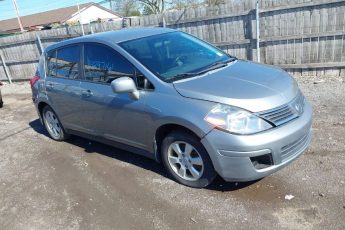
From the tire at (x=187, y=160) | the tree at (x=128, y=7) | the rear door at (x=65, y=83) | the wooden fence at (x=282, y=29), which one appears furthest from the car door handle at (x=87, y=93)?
the tree at (x=128, y=7)

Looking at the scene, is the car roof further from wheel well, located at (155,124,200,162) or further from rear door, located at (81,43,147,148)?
wheel well, located at (155,124,200,162)

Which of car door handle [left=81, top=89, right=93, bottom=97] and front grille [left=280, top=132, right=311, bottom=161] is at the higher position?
car door handle [left=81, top=89, right=93, bottom=97]

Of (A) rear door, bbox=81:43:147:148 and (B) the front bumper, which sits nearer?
(B) the front bumper

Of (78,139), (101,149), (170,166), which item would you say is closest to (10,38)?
(78,139)

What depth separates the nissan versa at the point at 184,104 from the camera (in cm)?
345

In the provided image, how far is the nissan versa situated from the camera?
3.45 meters

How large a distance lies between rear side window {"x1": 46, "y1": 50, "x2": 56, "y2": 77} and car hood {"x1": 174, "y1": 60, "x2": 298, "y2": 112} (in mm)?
2789

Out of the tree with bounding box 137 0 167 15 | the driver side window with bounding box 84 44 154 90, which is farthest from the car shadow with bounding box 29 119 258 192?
the tree with bounding box 137 0 167 15

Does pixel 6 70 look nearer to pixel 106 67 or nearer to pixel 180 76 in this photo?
pixel 106 67

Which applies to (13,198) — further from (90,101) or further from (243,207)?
(243,207)

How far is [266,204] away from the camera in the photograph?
11.9 ft

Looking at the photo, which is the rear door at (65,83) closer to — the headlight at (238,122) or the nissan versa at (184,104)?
the nissan versa at (184,104)

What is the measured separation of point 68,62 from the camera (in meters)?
5.37

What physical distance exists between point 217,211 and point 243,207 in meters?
0.27
